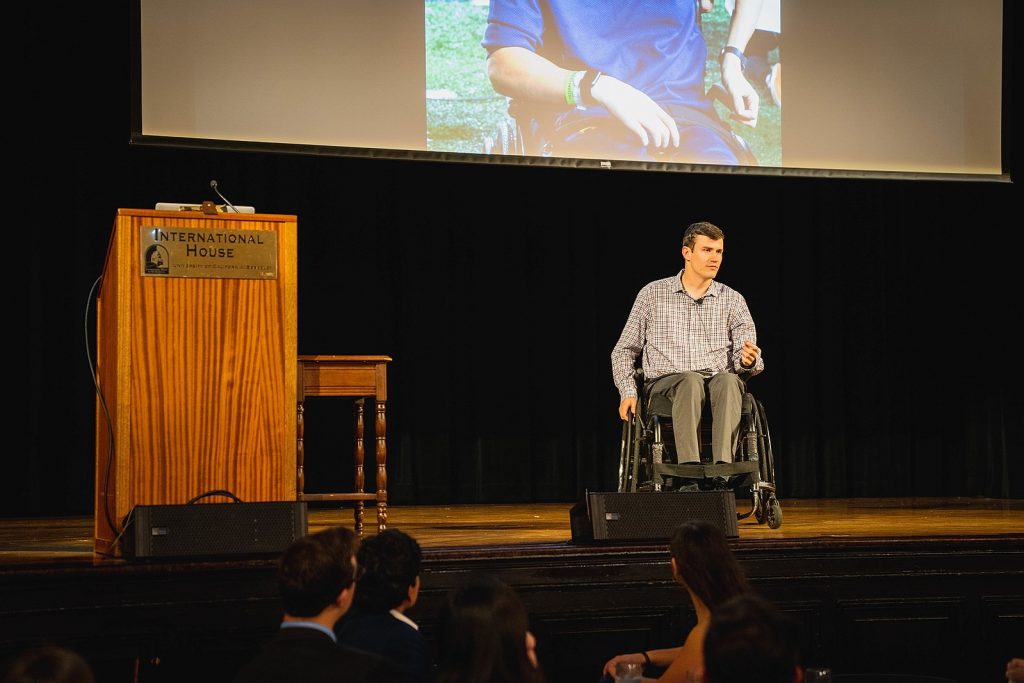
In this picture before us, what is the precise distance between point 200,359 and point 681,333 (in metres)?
2.01

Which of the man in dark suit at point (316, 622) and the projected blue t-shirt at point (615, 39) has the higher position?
the projected blue t-shirt at point (615, 39)

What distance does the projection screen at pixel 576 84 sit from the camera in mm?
4957

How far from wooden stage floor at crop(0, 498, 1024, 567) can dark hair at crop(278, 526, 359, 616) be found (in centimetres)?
112

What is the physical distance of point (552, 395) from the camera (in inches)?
252

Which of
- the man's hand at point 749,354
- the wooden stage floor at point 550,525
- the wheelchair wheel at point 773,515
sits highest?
the man's hand at point 749,354

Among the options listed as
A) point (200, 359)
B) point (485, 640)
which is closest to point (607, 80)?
point (200, 359)

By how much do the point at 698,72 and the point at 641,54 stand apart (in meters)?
0.30

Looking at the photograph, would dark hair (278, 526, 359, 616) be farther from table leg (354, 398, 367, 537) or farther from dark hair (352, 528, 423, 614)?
table leg (354, 398, 367, 537)

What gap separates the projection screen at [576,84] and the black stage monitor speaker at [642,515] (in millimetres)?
2243

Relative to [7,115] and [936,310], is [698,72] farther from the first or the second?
[7,115]

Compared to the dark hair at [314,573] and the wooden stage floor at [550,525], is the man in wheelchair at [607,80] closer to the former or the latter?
the wooden stage floor at [550,525]

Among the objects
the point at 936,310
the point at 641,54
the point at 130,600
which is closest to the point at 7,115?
the point at 641,54

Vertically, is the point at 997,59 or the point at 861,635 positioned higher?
the point at 997,59

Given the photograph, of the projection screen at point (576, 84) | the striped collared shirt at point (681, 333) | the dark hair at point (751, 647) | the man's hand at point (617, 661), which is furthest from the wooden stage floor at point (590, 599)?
the projection screen at point (576, 84)
